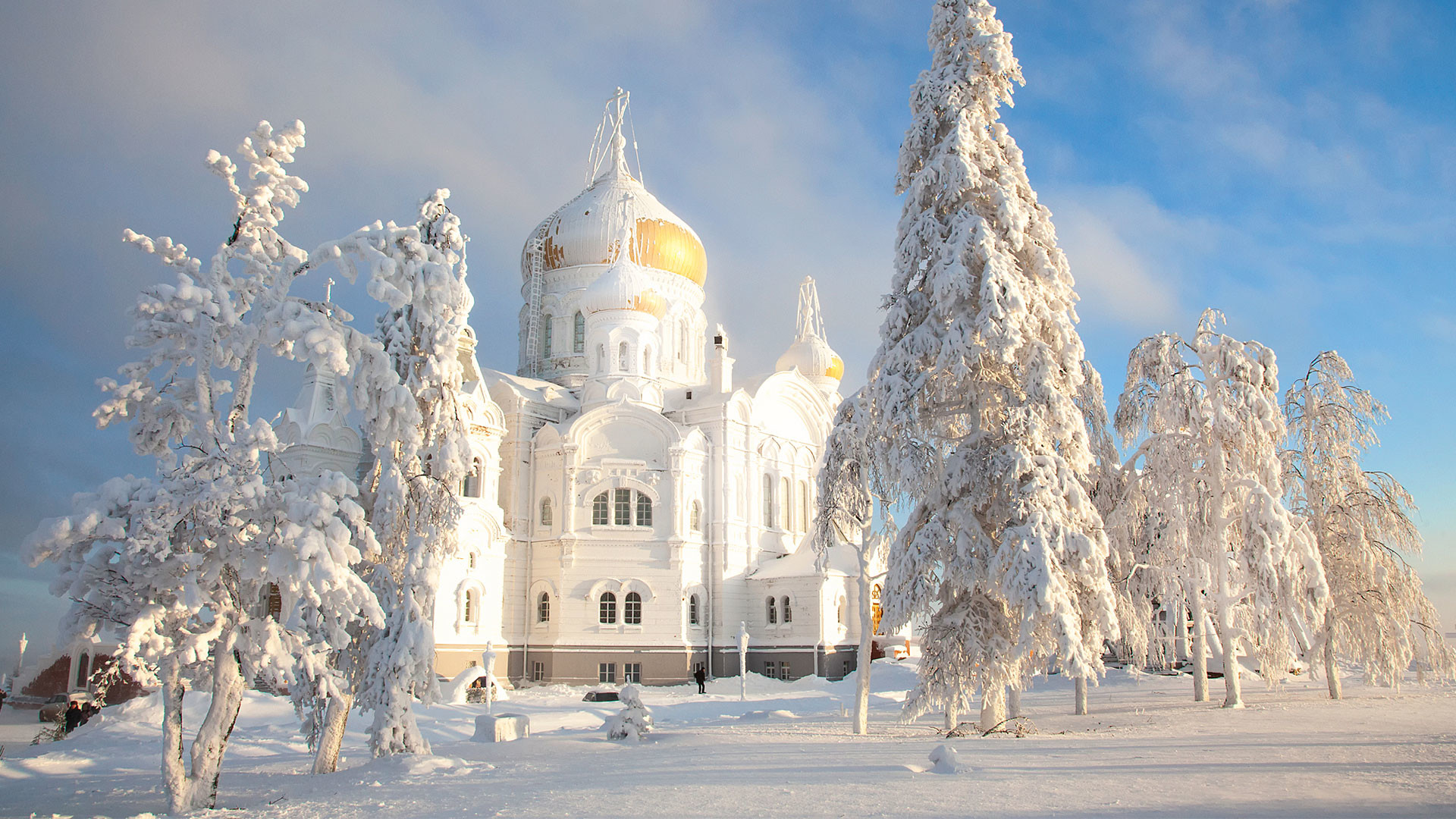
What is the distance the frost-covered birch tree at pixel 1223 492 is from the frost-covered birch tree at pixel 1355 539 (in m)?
1.61

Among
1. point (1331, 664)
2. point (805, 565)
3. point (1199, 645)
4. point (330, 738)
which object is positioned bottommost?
→ point (330, 738)

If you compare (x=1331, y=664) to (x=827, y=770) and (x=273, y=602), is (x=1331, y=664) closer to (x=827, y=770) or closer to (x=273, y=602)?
(x=827, y=770)

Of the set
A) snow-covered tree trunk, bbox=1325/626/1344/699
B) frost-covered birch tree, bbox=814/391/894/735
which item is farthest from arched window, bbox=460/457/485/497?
snow-covered tree trunk, bbox=1325/626/1344/699

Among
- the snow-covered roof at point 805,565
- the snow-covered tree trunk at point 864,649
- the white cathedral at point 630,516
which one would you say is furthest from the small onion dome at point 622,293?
the snow-covered tree trunk at point 864,649

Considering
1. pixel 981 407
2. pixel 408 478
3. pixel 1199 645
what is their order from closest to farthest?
pixel 408 478, pixel 981 407, pixel 1199 645

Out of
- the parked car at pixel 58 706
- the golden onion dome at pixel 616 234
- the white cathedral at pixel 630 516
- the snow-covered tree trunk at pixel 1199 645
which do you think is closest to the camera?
the snow-covered tree trunk at pixel 1199 645

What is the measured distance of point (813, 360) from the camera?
41375 millimetres

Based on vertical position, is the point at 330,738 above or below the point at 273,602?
below

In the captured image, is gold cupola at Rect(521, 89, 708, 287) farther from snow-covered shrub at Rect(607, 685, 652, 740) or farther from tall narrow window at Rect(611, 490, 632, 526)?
snow-covered shrub at Rect(607, 685, 652, 740)

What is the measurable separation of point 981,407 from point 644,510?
19764 mm

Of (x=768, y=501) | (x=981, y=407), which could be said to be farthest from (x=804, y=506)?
(x=981, y=407)

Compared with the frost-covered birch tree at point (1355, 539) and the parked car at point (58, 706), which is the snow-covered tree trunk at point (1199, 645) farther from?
the parked car at point (58, 706)

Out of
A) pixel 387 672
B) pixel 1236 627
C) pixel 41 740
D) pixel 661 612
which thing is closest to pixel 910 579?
pixel 387 672

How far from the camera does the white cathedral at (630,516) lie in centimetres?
3017
